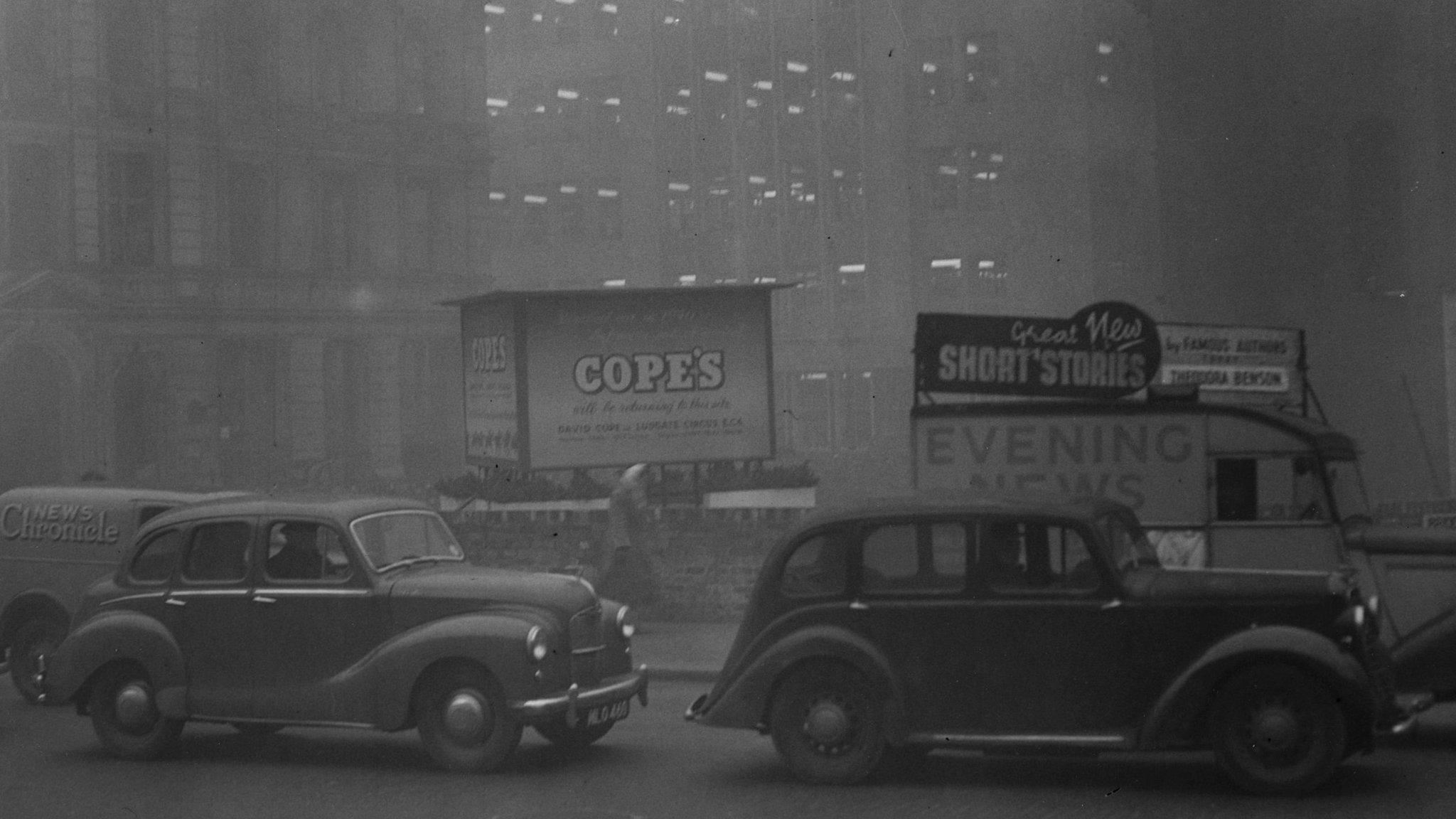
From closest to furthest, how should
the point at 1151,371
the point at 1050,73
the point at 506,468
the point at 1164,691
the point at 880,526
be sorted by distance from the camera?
the point at 1164,691 → the point at 880,526 → the point at 1151,371 → the point at 506,468 → the point at 1050,73

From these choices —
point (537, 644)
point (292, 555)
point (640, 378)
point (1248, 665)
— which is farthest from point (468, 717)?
point (640, 378)

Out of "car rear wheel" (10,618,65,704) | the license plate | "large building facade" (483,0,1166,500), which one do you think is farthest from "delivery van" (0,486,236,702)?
"large building facade" (483,0,1166,500)

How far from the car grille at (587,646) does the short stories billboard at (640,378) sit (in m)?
6.44

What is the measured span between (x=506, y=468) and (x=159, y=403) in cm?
1522

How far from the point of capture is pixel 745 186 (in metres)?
32.8

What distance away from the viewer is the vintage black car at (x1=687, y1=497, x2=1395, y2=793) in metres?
6.43

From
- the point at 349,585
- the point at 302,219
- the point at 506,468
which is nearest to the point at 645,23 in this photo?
the point at 302,219

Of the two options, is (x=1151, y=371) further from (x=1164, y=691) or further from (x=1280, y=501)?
(x=1164, y=691)

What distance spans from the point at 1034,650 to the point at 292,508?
3675 millimetres

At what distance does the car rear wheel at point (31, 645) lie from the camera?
34.6 feet

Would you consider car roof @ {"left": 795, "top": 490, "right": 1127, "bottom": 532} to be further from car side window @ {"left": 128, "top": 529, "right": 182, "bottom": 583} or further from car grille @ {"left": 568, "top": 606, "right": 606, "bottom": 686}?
car side window @ {"left": 128, "top": 529, "right": 182, "bottom": 583}

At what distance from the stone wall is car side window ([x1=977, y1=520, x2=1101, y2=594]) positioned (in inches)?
238

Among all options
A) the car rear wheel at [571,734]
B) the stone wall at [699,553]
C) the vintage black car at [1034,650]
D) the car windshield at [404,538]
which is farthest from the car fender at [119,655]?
the stone wall at [699,553]

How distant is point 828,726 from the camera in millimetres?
6969
